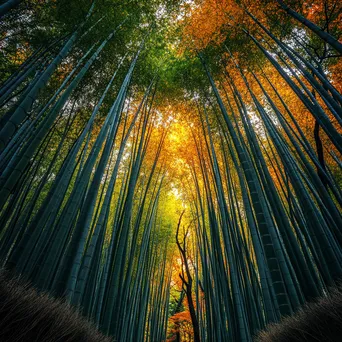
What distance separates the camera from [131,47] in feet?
15.2

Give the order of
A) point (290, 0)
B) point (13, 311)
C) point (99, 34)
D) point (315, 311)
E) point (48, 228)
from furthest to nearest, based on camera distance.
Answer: point (99, 34), point (290, 0), point (48, 228), point (315, 311), point (13, 311)

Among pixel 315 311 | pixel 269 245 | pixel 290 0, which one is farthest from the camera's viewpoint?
pixel 290 0

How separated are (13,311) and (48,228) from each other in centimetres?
171

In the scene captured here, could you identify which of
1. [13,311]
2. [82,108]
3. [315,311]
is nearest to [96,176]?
[13,311]

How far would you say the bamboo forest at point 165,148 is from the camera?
201 centimetres

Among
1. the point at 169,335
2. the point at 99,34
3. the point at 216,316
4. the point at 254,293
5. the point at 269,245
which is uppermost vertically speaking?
the point at 99,34

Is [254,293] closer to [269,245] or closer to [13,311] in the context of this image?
[269,245]

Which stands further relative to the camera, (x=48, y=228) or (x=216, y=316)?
(x=216, y=316)

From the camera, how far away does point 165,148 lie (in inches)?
280

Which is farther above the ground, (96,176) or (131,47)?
(131,47)

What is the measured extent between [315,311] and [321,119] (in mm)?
1854

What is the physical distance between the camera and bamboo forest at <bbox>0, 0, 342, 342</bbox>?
2.01 m

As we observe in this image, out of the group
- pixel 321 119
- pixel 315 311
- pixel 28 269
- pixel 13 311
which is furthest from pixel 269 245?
pixel 28 269

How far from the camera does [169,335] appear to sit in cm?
1110
